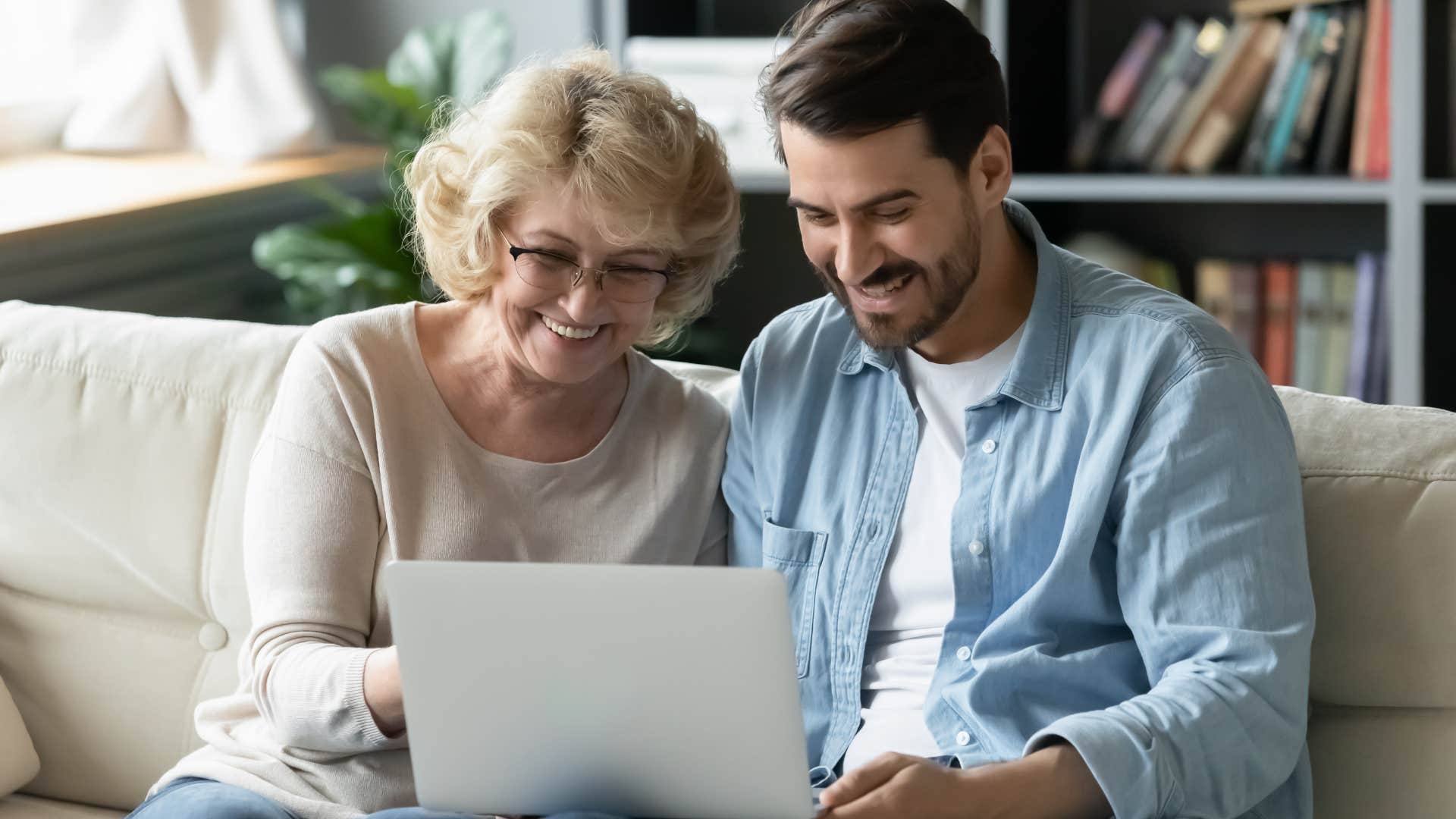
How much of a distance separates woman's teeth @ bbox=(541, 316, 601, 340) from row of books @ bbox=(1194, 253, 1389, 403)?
148 cm

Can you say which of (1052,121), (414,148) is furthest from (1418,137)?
(414,148)

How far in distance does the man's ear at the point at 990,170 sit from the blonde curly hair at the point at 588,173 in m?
0.29

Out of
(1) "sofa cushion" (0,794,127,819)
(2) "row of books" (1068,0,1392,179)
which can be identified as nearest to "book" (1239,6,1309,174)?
(2) "row of books" (1068,0,1392,179)

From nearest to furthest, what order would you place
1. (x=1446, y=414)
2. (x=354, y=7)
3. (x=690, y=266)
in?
(x=1446, y=414)
(x=690, y=266)
(x=354, y=7)

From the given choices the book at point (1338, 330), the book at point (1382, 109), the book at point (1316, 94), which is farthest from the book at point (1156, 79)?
the book at point (1338, 330)

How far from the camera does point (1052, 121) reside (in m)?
2.87

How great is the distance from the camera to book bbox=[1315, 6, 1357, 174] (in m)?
2.49

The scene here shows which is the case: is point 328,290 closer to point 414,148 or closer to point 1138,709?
point 414,148

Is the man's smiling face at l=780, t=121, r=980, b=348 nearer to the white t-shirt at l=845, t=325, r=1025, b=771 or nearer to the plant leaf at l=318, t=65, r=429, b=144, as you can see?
the white t-shirt at l=845, t=325, r=1025, b=771

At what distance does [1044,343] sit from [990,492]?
14cm

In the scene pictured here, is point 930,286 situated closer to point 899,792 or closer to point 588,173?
point 588,173

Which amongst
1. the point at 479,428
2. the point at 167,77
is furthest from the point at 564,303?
the point at 167,77

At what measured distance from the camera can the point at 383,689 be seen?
51.6 inches

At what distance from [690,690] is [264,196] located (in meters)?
2.01
